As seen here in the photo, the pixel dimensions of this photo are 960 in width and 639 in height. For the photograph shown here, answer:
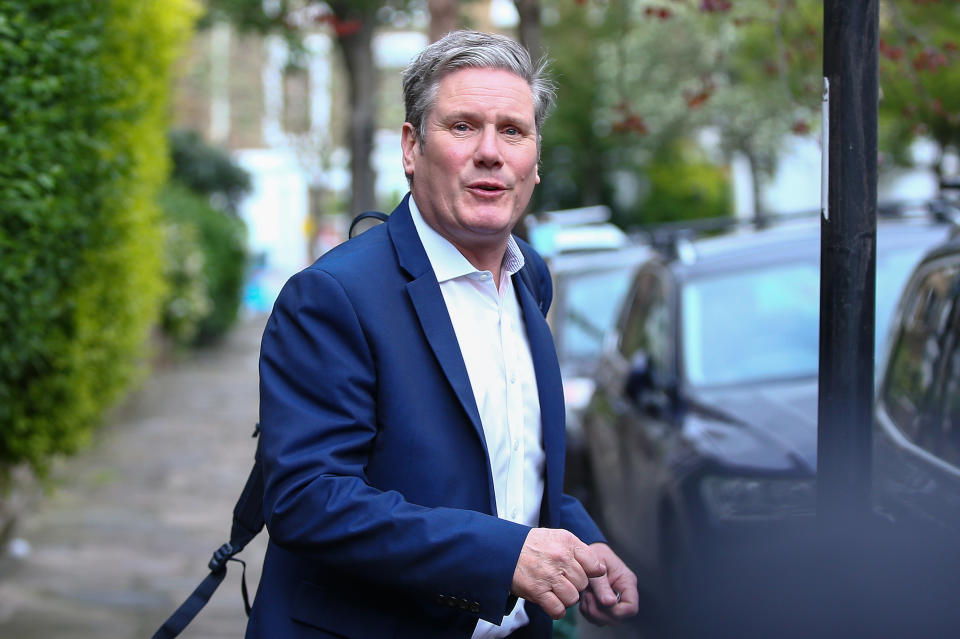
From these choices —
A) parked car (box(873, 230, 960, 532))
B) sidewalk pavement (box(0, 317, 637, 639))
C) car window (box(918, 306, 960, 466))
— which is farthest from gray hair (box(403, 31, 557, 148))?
sidewalk pavement (box(0, 317, 637, 639))

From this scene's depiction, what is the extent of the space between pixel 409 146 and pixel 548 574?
876mm

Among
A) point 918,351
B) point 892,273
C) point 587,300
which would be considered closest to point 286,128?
point 587,300

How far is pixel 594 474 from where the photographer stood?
643 centimetres

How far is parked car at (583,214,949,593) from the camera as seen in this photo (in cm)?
409

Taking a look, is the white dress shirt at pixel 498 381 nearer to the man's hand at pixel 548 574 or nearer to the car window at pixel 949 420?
the man's hand at pixel 548 574

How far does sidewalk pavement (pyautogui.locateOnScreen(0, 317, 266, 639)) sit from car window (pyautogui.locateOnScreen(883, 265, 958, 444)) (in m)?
3.02

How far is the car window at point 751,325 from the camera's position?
5.27 m

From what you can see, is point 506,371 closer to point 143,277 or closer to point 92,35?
point 92,35

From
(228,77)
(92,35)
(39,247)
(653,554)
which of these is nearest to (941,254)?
(653,554)

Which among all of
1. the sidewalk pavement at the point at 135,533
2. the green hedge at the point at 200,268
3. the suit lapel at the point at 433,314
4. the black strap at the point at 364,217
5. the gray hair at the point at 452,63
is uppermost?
the gray hair at the point at 452,63

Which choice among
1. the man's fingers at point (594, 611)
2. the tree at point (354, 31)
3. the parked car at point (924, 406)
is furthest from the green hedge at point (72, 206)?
the parked car at point (924, 406)

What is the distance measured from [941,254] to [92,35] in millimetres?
3727

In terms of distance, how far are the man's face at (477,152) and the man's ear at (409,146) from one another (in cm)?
4

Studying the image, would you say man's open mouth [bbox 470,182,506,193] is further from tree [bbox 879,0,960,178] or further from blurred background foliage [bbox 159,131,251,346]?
blurred background foliage [bbox 159,131,251,346]
